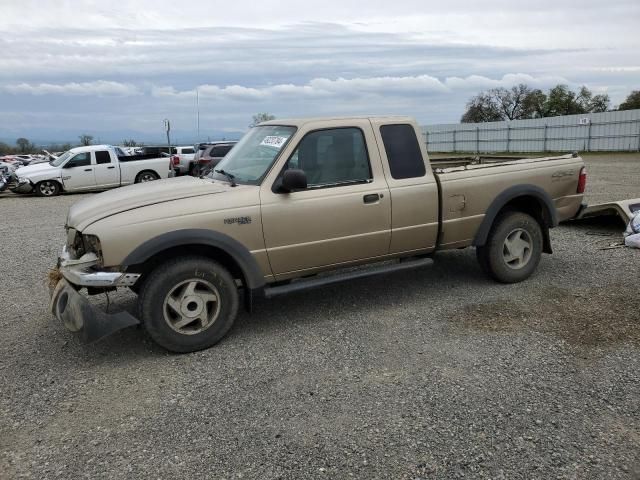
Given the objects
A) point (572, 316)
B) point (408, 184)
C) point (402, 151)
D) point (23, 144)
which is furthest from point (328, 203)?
point (23, 144)

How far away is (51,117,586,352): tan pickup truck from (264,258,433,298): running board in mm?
15

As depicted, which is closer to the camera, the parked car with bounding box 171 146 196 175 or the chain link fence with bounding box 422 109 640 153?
the parked car with bounding box 171 146 196 175

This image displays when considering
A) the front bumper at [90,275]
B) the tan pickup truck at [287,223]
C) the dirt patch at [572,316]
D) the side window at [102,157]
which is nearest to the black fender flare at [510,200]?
the tan pickup truck at [287,223]

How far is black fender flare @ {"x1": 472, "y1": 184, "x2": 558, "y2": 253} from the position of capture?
18.6ft

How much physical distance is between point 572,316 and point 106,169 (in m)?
17.5

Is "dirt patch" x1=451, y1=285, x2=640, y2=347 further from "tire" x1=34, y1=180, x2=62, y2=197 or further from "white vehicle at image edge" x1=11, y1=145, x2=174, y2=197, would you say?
"tire" x1=34, y1=180, x2=62, y2=197

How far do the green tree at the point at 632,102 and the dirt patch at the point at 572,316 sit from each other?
64777 mm

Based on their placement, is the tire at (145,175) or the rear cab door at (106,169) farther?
the tire at (145,175)

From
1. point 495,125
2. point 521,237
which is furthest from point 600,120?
point 521,237

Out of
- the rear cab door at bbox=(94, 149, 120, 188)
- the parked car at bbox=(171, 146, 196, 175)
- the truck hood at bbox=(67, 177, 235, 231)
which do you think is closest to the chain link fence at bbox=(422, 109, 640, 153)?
the parked car at bbox=(171, 146, 196, 175)

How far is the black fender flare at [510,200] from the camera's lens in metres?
5.67

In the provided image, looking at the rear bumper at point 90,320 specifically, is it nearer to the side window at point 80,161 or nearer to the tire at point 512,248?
the tire at point 512,248

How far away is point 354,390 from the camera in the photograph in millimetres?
3764

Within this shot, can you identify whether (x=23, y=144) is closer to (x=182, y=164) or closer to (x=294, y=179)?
(x=182, y=164)
